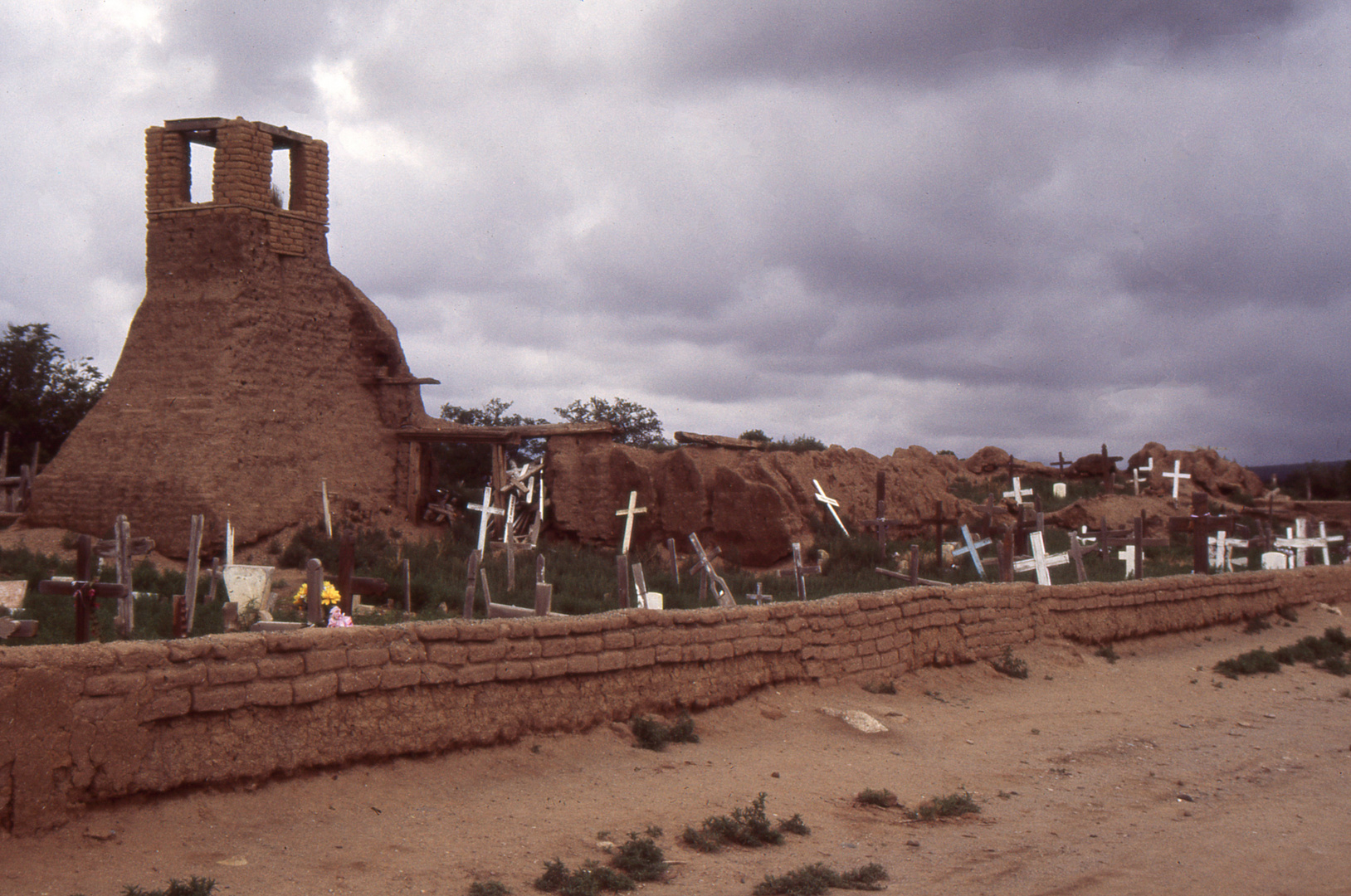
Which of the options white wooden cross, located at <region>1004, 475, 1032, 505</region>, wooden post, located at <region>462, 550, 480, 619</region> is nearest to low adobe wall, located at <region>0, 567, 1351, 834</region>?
wooden post, located at <region>462, 550, 480, 619</region>

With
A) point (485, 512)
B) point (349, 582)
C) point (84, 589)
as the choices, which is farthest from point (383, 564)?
point (84, 589)

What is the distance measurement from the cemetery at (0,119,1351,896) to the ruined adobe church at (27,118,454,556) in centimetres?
5

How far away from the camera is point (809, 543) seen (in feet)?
70.0

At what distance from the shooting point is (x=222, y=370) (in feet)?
60.5

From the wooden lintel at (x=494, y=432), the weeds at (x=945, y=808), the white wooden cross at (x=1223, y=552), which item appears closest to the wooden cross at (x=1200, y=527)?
the white wooden cross at (x=1223, y=552)

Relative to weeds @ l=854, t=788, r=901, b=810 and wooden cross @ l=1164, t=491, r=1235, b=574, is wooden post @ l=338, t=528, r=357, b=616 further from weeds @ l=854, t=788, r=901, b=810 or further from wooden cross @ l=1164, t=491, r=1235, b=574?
wooden cross @ l=1164, t=491, r=1235, b=574

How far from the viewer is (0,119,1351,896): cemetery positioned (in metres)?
6.10

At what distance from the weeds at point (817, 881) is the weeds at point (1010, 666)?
→ 685cm

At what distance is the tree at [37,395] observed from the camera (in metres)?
31.8

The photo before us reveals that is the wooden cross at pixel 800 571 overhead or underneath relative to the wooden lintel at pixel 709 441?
underneath

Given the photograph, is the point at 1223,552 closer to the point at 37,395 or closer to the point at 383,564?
the point at 383,564

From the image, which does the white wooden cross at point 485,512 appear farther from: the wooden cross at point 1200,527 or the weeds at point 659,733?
the weeds at point 659,733

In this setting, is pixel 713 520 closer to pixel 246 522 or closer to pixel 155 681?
pixel 246 522

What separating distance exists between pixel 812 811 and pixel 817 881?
1.58m
